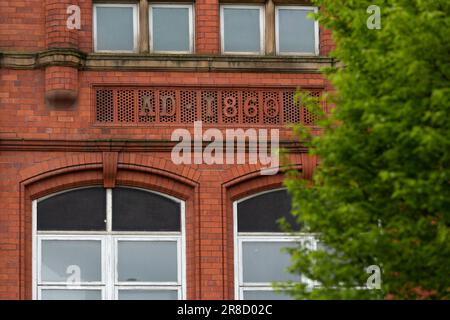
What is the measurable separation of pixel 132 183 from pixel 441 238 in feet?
28.4

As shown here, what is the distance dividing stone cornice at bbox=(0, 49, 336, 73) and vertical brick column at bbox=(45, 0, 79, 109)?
154 mm

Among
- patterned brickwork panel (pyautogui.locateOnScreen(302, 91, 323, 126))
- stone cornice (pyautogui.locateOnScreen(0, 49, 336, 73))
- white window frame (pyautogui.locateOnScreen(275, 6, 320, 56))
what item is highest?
white window frame (pyautogui.locateOnScreen(275, 6, 320, 56))

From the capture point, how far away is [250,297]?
102 feet

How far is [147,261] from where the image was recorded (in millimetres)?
31156

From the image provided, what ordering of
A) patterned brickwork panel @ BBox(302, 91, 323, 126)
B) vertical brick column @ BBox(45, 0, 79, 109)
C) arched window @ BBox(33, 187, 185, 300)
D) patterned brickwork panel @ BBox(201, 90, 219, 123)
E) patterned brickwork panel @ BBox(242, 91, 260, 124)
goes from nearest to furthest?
arched window @ BBox(33, 187, 185, 300) < vertical brick column @ BBox(45, 0, 79, 109) < patterned brickwork panel @ BBox(201, 90, 219, 123) < patterned brickwork panel @ BBox(242, 91, 260, 124) < patterned brickwork panel @ BBox(302, 91, 323, 126)

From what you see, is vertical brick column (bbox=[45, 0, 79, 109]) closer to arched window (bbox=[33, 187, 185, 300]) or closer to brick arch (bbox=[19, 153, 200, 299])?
brick arch (bbox=[19, 153, 200, 299])

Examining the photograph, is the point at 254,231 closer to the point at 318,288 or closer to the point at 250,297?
the point at 250,297

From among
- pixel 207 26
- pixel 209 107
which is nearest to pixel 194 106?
pixel 209 107

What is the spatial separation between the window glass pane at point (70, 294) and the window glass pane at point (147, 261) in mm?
515

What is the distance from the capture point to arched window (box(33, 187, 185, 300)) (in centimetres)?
3097

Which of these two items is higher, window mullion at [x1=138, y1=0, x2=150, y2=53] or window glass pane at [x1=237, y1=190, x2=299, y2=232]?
window mullion at [x1=138, y1=0, x2=150, y2=53]

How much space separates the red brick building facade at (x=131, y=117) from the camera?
30.9 meters

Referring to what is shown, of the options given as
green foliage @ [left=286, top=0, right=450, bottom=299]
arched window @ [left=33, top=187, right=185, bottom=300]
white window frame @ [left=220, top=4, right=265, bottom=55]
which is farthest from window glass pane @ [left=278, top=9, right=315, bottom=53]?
green foliage @ [left=286, top=0, right=450, bottom=299]
